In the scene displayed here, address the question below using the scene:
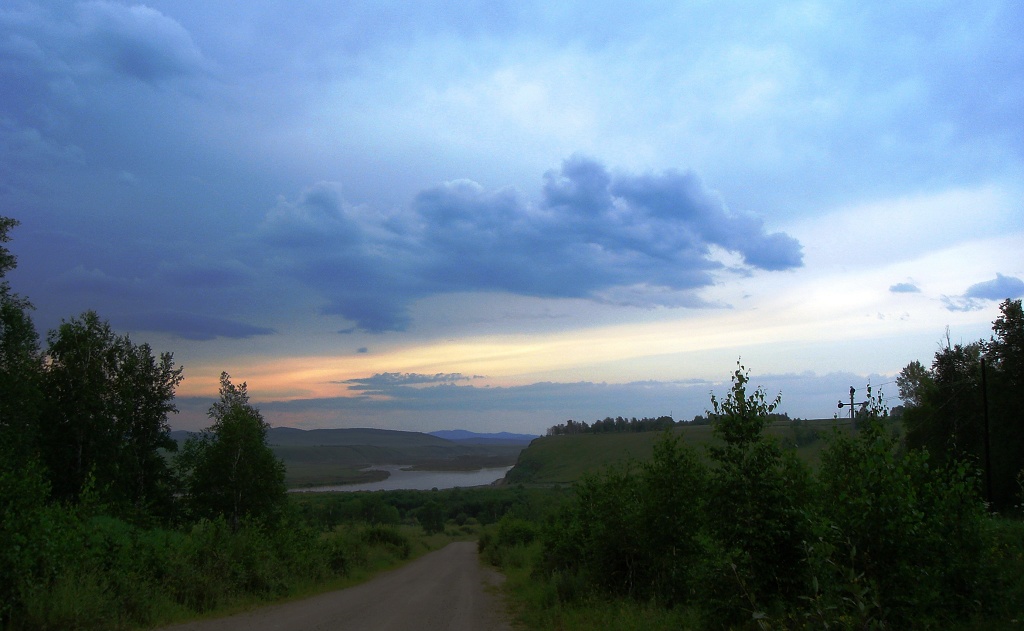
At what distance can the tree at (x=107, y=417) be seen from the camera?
1075 inches

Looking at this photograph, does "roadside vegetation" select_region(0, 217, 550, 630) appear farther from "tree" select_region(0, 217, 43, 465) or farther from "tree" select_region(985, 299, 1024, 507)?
"tree" select_region(985, 299, 1024, 507)

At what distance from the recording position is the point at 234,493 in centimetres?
2827

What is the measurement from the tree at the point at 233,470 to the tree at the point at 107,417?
2810 millimetres

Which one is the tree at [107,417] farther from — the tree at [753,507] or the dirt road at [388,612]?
the tree at [753,507]

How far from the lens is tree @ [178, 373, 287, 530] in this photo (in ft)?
92.7

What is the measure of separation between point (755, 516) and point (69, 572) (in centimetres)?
1249

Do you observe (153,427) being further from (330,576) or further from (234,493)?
(330,576)

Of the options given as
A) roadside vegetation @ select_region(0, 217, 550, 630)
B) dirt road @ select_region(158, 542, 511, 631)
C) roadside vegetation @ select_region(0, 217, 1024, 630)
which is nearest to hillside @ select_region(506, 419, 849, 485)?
roadside vegetation @ select_region(0, 217, 550, 630)

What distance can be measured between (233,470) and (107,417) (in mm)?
6654

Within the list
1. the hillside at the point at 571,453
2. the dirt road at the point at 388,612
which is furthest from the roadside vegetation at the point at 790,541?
the hillside at the point at 571,453

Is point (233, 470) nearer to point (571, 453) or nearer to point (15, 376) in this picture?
point (15, 376)

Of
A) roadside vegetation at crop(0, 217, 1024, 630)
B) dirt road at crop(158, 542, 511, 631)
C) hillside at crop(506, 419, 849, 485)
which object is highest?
roadside vegetation at crop(0, 217, 1024, 630)

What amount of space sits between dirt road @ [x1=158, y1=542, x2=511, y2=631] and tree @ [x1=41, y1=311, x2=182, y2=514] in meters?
13.3

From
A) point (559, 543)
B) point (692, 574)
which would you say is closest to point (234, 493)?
point (559, 543)
